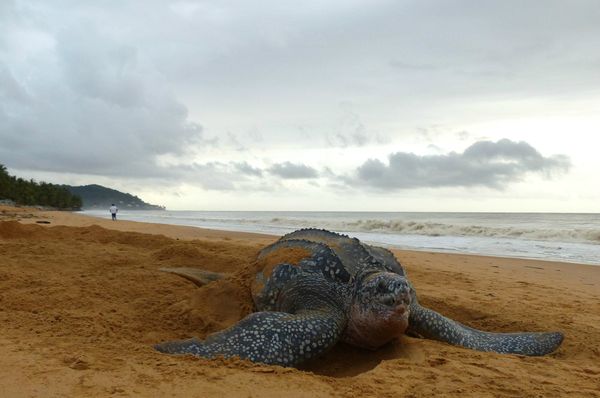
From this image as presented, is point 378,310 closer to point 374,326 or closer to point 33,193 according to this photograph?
point 374,326

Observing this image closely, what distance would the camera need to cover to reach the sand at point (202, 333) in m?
2.42

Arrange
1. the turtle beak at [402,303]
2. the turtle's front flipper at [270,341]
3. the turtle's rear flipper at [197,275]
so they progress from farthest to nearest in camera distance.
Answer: the turtle's rear flipper at [197,275] < the turtle beak at [402,303] < the turtle's front flipper at [270,341]

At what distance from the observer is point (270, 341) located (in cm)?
307

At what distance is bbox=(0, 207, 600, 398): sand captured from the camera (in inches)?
95.4

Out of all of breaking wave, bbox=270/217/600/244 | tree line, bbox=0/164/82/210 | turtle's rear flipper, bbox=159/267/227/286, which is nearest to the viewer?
turtle's rear flipper, bbox=159/267/227/286

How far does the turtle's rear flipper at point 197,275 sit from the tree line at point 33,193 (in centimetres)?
4761

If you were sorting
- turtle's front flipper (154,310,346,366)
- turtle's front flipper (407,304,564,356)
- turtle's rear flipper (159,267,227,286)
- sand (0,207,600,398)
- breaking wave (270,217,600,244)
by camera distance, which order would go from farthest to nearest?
breaking wave (270,217,600,244)
turtle's rear flipper (159,267,227,286)
turtle's front flipper (407,304,564,356)
turtle's front flipper (154,310,346,366)
sand (0,207,600,398)

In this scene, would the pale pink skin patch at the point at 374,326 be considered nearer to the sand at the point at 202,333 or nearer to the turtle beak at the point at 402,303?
the turtle beak at the point at 402,303

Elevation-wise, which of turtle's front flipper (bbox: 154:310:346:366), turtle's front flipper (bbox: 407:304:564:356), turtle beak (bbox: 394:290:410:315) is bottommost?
turtle's front flipper (bbox: 407:304:564:356)

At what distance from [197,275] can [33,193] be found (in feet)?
197

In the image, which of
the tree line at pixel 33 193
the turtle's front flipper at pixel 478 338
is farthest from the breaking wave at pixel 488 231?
the tree line at pixel 33 193

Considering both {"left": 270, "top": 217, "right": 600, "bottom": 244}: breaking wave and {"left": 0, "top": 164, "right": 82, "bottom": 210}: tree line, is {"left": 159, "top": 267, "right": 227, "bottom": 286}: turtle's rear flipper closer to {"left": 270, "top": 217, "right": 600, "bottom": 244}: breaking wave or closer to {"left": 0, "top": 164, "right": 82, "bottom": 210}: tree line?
{"left": 270, "top": 217, "right": 600, "bottom": 244}: breaking wave

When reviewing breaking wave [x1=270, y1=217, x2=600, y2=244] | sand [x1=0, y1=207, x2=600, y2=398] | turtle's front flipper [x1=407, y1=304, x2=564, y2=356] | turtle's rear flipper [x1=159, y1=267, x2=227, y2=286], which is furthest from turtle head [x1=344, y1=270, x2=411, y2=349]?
breaking wave [x1=270, y1=217, x2=600, y2=244]

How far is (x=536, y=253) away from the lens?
12414 mm
